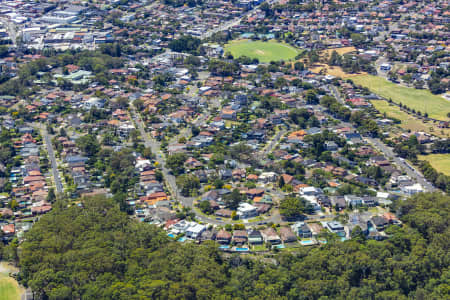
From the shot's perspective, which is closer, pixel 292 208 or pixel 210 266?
pixel 210 266

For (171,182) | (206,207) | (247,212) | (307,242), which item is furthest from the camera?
(171,182)

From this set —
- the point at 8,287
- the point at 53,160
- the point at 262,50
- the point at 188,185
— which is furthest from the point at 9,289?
the point at 262,50

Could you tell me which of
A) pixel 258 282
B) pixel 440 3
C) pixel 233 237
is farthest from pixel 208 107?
pixel 440 3

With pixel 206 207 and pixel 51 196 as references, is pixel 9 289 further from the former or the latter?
pixel 206 207

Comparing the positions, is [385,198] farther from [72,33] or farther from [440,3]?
[440,3]

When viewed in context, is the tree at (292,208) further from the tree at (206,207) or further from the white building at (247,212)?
the tree at (206,207)

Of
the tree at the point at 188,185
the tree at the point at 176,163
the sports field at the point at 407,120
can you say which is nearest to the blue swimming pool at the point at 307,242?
the tree at the point at 188,185

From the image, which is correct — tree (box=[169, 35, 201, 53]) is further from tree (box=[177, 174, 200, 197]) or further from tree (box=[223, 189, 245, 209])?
tree (box=[223, 189, 245, 209])

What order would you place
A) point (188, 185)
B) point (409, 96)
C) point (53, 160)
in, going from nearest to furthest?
point (188, 185)
point (53, 160)
point (409, 96)
